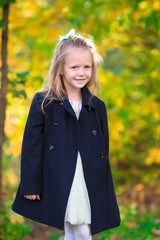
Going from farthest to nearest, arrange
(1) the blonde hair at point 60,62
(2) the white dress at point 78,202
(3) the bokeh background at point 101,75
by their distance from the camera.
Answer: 1. (3) the bokeh background at point 101,75
2. (1) the blonde hair at point 60,62
3. (2) the white dress at point 78,202

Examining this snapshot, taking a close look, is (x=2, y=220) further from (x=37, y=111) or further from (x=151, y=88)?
(x=151, y=88)

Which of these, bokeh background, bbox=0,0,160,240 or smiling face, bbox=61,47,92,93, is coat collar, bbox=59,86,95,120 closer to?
smiling face, bbox=61,47,92,93

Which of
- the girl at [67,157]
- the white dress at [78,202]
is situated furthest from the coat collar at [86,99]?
the white dress at [78,202]

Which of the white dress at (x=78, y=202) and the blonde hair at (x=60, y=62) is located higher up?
the blonde hair at (x=60, y=62)

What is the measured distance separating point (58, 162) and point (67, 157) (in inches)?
3.0

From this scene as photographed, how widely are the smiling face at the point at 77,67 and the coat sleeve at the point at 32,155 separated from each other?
0.31 metres

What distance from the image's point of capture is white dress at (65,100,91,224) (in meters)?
2.29

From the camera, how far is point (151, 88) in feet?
17.0

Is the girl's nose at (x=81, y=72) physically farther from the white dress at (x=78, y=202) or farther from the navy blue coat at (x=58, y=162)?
the white dress at (x=78, y=202)

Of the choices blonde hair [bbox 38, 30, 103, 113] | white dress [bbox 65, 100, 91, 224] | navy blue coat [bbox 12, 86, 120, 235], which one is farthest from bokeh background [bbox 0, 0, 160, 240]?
white dress [bbox 65, 100, 91, 224]

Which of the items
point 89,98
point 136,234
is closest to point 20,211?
point 89,98

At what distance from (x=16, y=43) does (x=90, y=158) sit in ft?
8.56

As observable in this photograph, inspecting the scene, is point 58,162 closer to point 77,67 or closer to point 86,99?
point 86,99

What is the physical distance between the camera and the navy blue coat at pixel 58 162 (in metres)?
2.33
